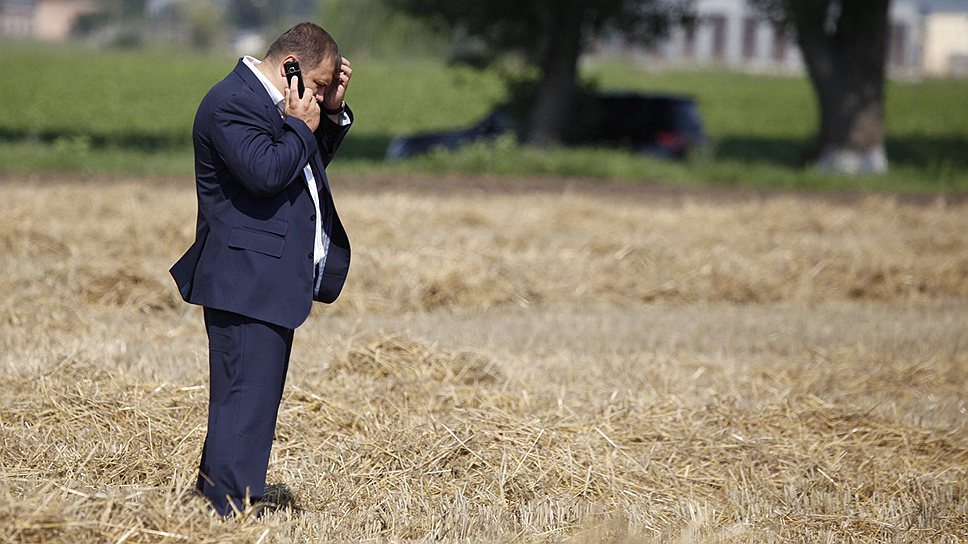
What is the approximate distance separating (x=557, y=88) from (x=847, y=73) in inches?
193

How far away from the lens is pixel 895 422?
6.88m

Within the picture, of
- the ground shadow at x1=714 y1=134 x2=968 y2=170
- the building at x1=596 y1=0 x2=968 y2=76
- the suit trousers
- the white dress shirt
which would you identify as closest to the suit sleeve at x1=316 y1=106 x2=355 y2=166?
the white dress shirt

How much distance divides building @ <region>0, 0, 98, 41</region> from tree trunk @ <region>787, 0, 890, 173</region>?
168 meters

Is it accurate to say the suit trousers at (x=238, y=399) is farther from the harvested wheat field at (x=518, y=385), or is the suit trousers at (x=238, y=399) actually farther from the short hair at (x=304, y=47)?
the short hair at (x=304, y=47)

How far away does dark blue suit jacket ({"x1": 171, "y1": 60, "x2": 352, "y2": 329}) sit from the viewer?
436cm

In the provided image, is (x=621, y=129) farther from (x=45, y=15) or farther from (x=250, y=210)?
(x=45, y=15)

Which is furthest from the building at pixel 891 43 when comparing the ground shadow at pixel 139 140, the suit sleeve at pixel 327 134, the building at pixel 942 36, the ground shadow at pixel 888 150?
the suit sleeve at pixel 327 134

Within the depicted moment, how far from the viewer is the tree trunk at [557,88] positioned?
2180 centimetres

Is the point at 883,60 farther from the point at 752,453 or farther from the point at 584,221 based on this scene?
the point at 752,453

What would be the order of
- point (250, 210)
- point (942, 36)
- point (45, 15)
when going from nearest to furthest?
1. point (250, 210)
2. point (942, 36)
3. point (45, 15)

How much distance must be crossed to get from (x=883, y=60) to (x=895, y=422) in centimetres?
1659

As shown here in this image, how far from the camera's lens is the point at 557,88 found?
2220 cm

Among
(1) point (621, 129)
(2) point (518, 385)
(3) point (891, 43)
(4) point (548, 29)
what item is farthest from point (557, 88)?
(3) point (891, 43)

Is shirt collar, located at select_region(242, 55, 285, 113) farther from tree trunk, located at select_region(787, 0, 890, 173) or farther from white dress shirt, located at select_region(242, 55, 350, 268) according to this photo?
tree trunk, located at select_region(787, 0, 890, 173)
